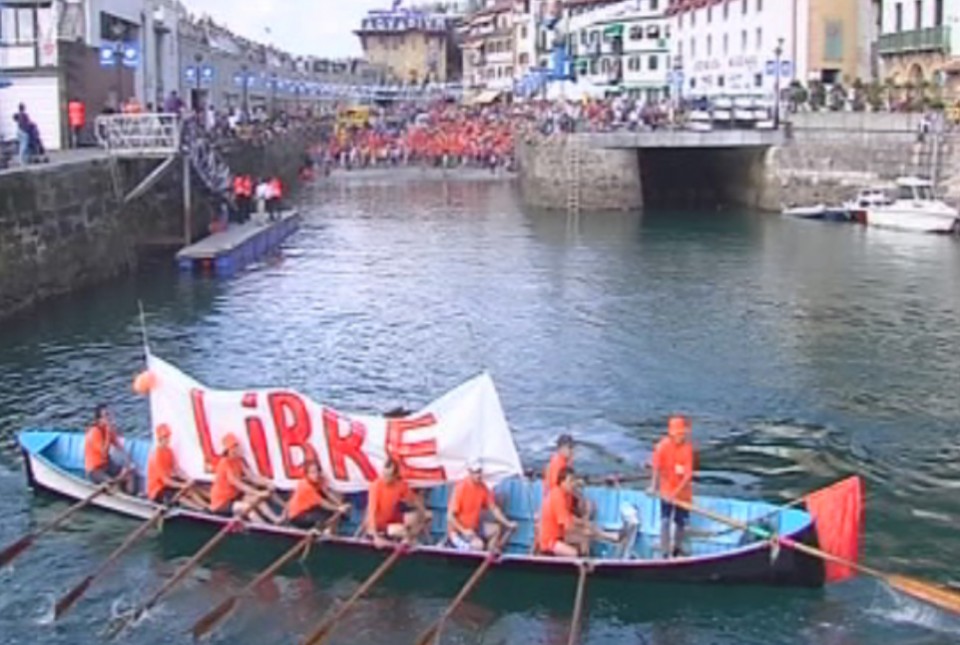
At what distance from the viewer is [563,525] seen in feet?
73.5

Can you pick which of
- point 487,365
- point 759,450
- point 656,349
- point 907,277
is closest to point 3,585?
point 759,450

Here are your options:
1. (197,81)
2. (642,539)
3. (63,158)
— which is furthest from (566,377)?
(197,81)

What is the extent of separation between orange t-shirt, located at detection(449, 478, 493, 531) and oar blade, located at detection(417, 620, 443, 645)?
2666 mm

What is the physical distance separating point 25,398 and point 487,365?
37.6ft

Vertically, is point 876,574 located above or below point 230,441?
below

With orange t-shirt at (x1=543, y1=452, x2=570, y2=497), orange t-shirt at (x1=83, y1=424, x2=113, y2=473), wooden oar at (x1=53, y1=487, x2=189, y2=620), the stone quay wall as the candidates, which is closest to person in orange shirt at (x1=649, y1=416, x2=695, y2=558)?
orange t-shirt at (x1=543, y1=452, x2=570, y2=497)

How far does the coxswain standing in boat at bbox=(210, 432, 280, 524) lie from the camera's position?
79.3 ft

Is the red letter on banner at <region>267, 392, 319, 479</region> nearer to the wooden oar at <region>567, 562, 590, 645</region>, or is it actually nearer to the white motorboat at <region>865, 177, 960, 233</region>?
the wooden oar at <region>567, 562, 590, 645</region>

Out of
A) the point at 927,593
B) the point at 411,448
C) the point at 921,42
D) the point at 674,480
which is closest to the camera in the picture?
the point at 927,593

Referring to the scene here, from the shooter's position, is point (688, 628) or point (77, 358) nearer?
point (688, 628)

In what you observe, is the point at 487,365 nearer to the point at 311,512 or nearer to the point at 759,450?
the point at 759,450

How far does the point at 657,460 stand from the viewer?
2267cm

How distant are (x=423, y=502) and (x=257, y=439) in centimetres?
295

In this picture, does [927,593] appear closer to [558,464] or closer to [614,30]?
[558,464]
